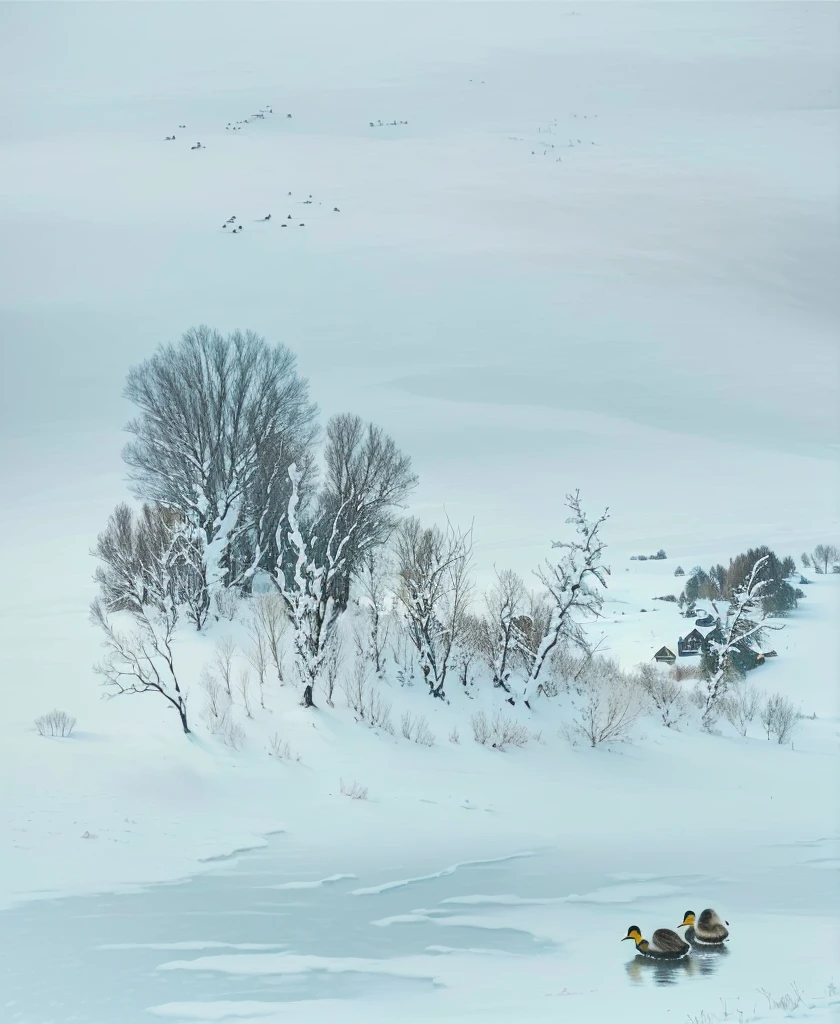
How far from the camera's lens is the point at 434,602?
31609mm

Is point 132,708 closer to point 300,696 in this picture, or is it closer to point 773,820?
point 300,696

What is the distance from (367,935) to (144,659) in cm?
1575

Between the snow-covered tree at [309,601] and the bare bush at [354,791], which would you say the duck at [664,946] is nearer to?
the bare bush at [354,791]

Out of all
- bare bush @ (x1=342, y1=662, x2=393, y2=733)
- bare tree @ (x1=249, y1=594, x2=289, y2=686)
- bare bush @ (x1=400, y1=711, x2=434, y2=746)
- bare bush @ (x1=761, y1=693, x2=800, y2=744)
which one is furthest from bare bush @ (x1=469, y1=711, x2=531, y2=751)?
bare bush @ (x1=761, y1=693, x2=800, y2=744)

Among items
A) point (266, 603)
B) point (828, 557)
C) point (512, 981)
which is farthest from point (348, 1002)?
point (828, 557)

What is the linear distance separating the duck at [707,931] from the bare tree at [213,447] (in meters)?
21.8

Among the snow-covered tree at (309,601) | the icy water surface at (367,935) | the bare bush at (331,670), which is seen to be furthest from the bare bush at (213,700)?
the icy water surface at (367,935)

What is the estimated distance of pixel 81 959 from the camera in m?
14.7

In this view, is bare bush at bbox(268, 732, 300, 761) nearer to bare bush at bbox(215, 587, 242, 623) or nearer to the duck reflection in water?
bare bush at bbox(215, 587, 242, 623)

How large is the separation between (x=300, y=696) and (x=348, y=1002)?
15.6m

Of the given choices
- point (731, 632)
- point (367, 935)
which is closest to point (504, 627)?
point (731, 632)

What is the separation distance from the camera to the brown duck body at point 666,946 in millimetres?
15055

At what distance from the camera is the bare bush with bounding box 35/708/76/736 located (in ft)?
83.5

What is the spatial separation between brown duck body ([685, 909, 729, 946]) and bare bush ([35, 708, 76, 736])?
15.3 meters
